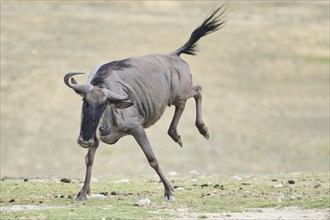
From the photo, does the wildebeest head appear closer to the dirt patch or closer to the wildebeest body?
the wildebeest body

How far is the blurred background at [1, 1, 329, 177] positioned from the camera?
118 ft

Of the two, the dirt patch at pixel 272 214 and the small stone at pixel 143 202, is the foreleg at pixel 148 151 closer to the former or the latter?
the small stone at pixel 143 202

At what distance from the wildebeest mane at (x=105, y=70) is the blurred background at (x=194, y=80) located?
15.1m

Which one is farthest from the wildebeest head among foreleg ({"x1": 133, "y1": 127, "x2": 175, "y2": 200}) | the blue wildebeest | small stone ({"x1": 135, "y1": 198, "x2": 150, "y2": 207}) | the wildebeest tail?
the wildebeest tail

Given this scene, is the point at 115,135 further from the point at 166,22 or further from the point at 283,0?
the point at 283,0

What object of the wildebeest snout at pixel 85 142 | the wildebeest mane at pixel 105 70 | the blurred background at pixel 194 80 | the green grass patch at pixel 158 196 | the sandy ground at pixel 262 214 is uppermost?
the wildebeest mane at pixel 105 70

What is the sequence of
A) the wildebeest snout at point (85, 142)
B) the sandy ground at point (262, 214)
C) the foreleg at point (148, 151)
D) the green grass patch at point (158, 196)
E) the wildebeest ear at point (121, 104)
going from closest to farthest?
1. the sandy ground at point (262, 214)
2. the green grass patch at point (158, 196)
3. the wildebeest snout at point (85, 142)
4. the wildebeest ear at point (121, 104)
5. the foreleg at point (148, 151)

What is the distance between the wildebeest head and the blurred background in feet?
53.3

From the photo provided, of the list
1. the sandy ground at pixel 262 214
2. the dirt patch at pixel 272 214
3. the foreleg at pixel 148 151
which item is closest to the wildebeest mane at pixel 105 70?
the foreleg at pixel 148 151

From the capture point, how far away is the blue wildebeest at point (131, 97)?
1641cm

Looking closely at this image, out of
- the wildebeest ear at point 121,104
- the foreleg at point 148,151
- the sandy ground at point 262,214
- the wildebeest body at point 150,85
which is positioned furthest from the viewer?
the wildebeest body at point 150,85

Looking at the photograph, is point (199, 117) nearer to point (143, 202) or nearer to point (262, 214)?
point (143, 202)

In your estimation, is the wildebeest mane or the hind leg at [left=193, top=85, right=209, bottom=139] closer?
the wildebeest mane

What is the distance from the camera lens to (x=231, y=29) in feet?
174
